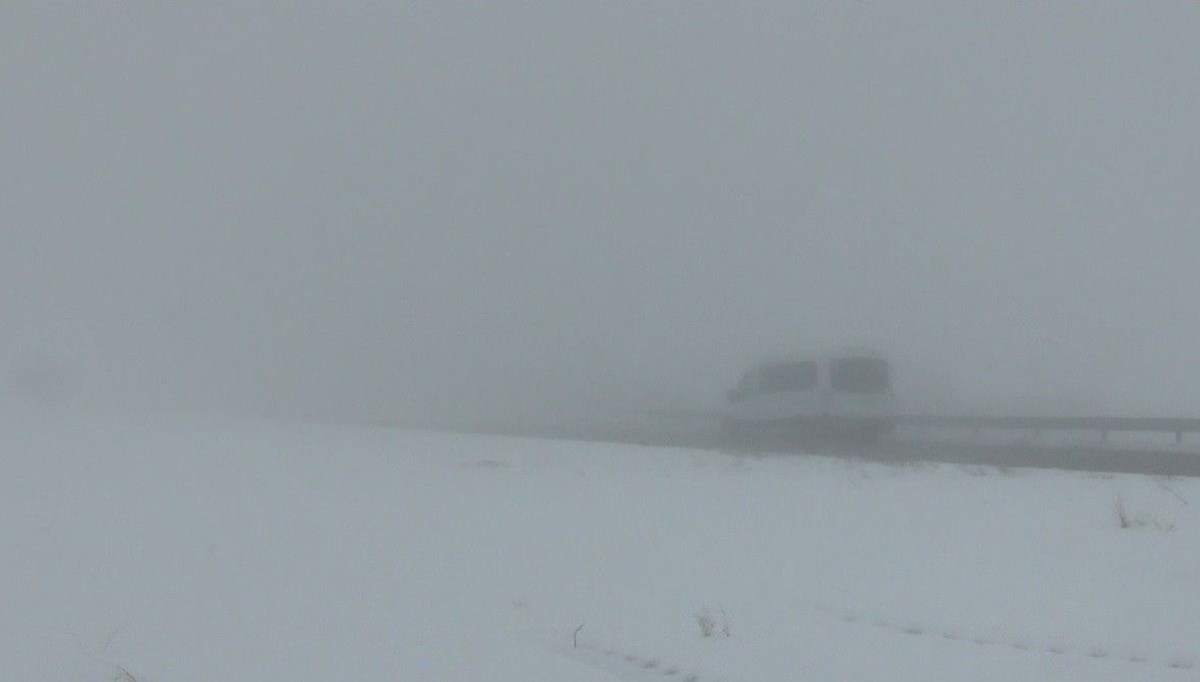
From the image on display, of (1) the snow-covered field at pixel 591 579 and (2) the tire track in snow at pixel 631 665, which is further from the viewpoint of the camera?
(1) the snow-covered field at pixel 591 579

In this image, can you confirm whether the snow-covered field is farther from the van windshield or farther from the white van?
the van windshield

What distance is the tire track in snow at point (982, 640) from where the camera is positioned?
578 centimetres

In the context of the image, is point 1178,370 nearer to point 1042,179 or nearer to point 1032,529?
point 1032,529

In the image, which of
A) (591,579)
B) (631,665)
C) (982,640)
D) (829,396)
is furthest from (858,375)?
(631,665)

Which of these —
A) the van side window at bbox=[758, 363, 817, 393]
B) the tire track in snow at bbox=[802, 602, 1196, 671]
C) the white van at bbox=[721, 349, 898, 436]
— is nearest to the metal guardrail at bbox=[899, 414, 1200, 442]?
the white van at bbox=[721, 349, 898, 436]

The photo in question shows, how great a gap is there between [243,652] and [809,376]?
2170 cm

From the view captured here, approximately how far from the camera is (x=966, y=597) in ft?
23.9

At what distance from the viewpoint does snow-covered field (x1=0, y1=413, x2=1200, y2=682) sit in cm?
630

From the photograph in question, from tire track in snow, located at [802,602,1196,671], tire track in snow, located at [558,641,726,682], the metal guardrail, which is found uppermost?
the metal guardrail

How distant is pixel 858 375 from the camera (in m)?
26.8

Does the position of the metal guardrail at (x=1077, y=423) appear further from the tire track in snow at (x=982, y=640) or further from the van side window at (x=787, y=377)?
the tire track in snow at (x=982, y=640)

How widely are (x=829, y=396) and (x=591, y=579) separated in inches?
742

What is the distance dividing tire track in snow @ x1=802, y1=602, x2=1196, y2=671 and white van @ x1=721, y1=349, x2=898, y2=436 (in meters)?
18.7

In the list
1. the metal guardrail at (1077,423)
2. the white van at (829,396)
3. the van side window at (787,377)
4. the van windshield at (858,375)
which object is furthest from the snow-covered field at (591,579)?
the van side window at (787,377)
